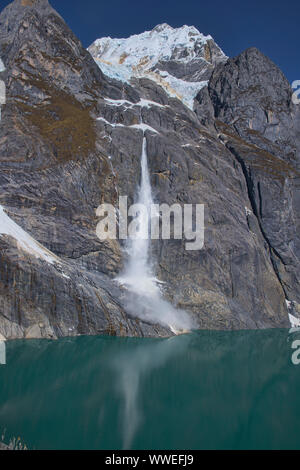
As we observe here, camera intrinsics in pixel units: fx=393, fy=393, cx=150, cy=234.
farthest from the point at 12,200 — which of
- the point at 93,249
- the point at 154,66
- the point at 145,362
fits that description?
the point at 154,66

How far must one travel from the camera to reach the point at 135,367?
30.8 m

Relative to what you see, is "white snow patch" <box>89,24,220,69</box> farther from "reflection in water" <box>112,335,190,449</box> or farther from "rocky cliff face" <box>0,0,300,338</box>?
"reflection in water" <box>112,335,190,449</box>

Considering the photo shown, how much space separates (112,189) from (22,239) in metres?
22.2

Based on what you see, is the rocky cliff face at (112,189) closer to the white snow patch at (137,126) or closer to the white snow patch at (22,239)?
the white snow patch at (22,239)

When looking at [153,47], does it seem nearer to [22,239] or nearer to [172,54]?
[172,54]

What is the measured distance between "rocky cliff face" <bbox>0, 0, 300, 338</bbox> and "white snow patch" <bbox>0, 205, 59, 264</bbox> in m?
0.19

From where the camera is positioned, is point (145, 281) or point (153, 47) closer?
point (145, 281)

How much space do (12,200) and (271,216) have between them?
1829 inches

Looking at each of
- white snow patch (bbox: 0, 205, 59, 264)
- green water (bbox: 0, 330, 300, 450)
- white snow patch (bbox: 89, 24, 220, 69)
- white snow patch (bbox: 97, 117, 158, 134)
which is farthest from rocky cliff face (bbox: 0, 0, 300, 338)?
white snow patch (bbox: 89, 24, 220, 69)

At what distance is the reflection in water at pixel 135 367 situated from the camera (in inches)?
746

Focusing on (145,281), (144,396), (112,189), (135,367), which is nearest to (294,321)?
(145,281)

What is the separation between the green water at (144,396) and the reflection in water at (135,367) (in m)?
0.06

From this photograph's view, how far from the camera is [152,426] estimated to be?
735 inches

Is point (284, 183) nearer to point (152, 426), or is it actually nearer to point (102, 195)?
point (102, 195)
